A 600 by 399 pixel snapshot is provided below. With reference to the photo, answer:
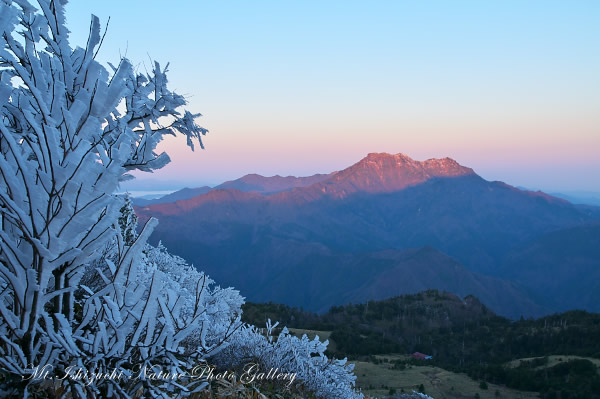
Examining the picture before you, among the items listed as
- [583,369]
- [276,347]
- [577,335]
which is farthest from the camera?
[577,335]

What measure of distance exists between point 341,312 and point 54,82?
62.0 meters

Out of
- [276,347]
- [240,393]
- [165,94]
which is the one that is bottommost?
[276,347]

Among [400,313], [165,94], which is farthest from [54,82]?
[400,313]

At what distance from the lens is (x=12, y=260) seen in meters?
2.04

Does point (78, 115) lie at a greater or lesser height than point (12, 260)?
greater

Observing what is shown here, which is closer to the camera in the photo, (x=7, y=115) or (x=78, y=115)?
(x=78, y=115)

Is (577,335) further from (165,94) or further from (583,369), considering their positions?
(165,94)

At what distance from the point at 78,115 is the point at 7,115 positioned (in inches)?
49.2

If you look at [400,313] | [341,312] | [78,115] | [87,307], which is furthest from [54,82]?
[400,313]

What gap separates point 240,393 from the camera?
163 inches

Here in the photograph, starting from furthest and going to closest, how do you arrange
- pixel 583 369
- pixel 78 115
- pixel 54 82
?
pixel 583 369
pixel 54 82
pixel 78 115

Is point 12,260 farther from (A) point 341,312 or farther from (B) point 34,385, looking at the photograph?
(A) point 341,312

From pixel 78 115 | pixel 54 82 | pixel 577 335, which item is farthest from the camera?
pixel 577 335

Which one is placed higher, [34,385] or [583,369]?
[34,385]
